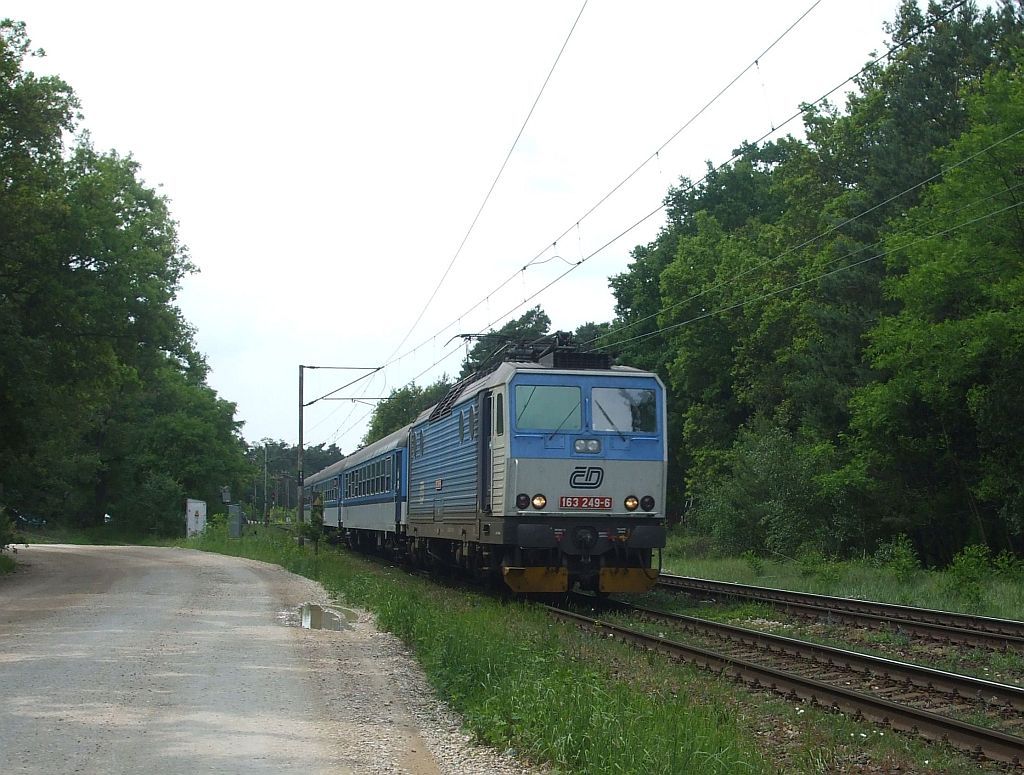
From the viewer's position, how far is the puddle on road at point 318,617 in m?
15.5

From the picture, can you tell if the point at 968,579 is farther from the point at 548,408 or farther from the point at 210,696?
the point at 210,696

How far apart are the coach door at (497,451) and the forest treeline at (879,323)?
6498 mm

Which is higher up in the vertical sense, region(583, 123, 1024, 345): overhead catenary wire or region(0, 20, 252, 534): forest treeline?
region(583, 123, 1024, 345): overhead catenary wire

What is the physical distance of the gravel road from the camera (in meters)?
7.39

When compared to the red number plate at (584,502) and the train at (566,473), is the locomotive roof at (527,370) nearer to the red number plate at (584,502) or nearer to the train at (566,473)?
the train at (566,473)

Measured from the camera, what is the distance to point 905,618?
1528 centimetres

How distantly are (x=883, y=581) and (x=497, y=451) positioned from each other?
28.9 ft

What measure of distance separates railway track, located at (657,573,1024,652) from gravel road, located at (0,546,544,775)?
5.96 meters

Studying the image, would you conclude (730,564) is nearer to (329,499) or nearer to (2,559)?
(2,559)

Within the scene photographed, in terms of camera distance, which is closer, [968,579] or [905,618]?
[905,618]

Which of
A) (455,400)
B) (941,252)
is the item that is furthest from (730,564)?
(455,400)

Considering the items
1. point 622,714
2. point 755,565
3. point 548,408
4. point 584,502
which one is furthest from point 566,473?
point 755,565

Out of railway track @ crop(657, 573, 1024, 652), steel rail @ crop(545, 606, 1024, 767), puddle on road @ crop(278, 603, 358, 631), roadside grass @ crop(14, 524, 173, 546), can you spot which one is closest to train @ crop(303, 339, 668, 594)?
puddle on road @ crop(278, 603, 358, 631)

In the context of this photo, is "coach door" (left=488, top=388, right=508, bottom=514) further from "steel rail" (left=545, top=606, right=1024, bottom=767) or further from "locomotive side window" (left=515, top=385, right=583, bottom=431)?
"steel rail" (left=545, top=606, right=1024, bottom=767)
